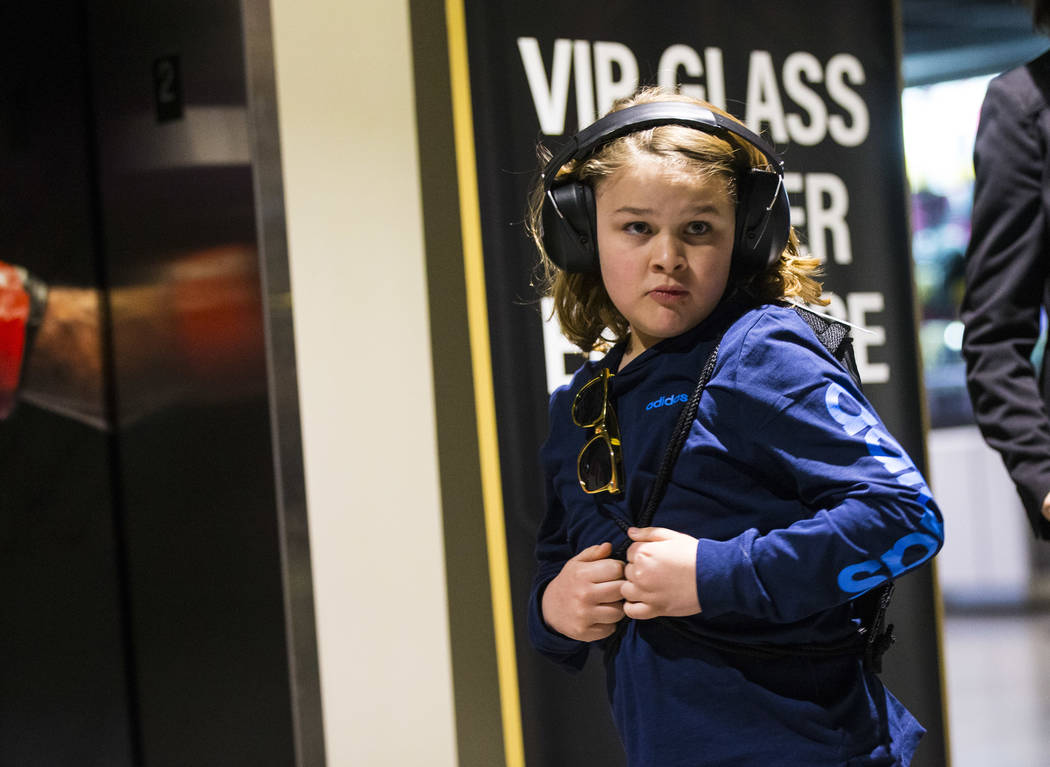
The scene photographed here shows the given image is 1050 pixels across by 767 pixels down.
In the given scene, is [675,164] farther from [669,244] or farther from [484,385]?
[484,385]

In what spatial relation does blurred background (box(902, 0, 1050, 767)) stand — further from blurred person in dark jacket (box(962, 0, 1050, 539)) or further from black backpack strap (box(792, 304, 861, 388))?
black backpack strap (box(792, 304, 861, 388))

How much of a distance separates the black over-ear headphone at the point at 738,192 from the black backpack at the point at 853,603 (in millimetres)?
103

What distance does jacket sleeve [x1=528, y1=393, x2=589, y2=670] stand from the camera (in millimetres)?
1398

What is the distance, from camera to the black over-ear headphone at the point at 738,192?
1.31 metres

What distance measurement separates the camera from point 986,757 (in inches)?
150

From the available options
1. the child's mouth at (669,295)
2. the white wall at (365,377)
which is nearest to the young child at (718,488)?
the child's mouth at (669,295)

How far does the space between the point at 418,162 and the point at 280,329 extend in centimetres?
49

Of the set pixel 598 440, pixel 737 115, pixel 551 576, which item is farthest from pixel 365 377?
pixel 598 440

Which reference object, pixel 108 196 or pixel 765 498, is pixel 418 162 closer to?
pixel 108 196

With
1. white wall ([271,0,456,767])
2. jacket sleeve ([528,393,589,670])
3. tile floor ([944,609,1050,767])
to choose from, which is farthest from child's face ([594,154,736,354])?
tile floor ([944,609,1050,767])

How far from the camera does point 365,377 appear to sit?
2521mm

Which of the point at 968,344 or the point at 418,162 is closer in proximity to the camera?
the point at 968,344

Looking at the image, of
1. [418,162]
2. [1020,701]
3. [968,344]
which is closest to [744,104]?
[418,162]

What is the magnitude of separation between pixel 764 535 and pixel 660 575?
115mm
